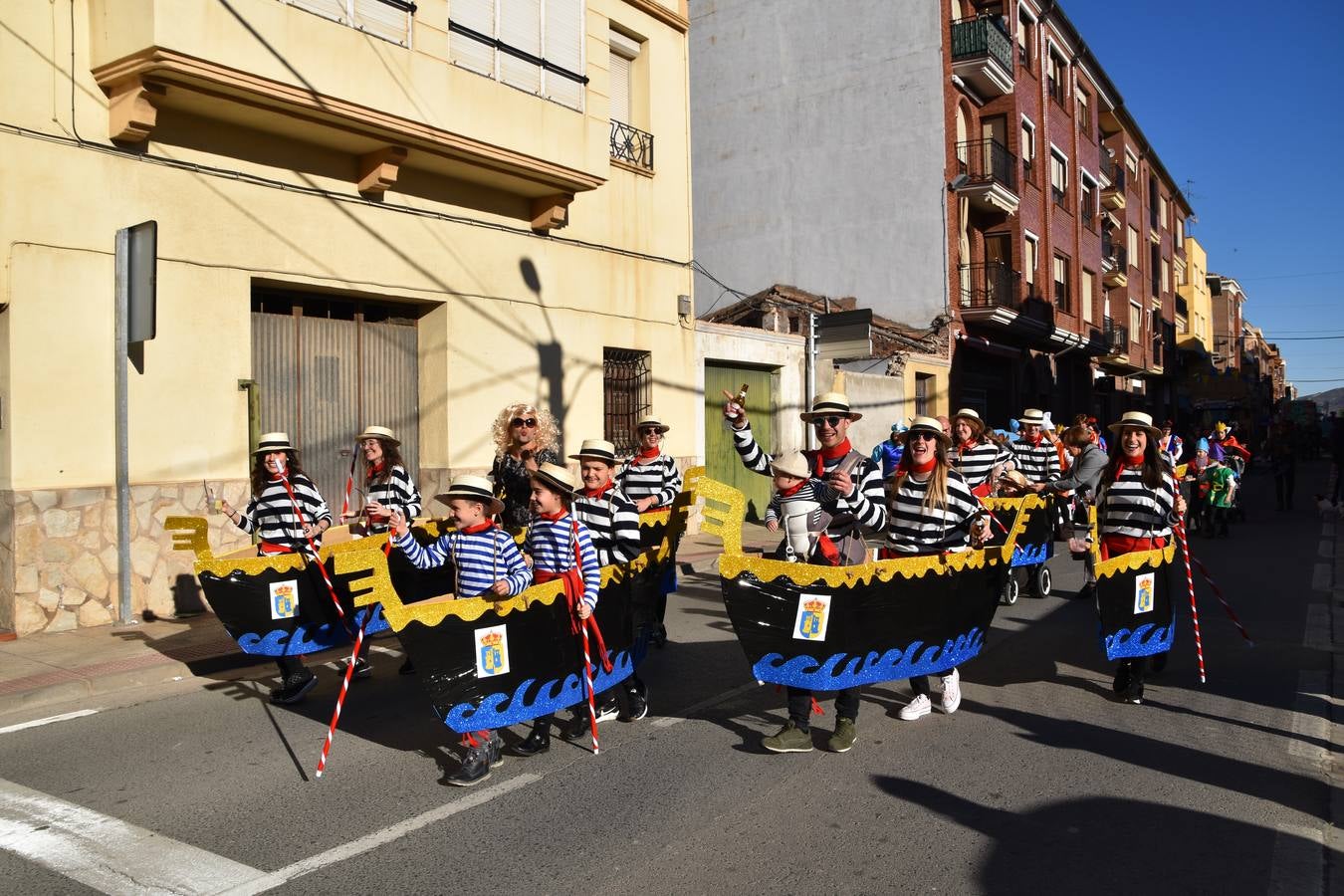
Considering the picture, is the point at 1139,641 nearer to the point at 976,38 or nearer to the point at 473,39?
the point at 473,39

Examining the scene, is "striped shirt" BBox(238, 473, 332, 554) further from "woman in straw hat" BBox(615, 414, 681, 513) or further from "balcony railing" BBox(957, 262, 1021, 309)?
"balcony railing" BBox(957, 262, 1021, 309)

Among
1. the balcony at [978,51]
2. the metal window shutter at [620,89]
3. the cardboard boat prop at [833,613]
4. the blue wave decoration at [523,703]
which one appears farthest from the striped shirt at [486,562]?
the balcony at [978,51]

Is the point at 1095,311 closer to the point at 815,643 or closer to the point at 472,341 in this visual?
the point at 472,341

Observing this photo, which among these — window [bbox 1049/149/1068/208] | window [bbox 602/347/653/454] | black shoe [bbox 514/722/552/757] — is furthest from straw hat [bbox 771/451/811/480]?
window [bbox 1049/149/1068/208]

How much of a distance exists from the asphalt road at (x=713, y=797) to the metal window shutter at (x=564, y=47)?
350 inches

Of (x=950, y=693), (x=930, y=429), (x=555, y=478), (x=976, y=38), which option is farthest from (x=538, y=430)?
(x=976, y=38)

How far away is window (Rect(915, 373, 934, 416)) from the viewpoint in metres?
24.5

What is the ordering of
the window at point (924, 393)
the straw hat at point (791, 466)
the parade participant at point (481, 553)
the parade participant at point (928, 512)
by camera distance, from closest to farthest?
the parade participant at point (481, 553) < the straw hat at point (791, 466) < the parade participant at point (928, 512) < the window at point (924, 393)

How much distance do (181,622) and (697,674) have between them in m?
5.30

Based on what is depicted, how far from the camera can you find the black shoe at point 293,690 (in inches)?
267

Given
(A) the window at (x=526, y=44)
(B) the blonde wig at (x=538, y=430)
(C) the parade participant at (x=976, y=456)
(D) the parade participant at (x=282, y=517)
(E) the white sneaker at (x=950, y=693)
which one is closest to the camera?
(E) the white sneaker at (x=950, y=693)

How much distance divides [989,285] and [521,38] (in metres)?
18.0

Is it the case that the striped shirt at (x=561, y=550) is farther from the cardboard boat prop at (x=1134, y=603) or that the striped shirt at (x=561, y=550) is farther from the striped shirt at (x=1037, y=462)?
the striped shirt at (x=1037, y=462)

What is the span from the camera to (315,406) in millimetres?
11609
